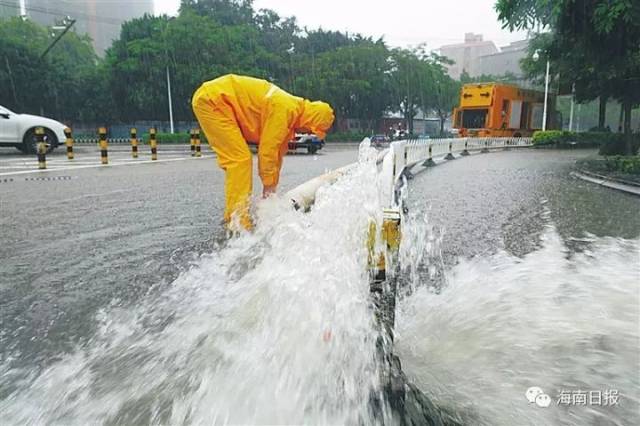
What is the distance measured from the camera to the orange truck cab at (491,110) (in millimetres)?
24562

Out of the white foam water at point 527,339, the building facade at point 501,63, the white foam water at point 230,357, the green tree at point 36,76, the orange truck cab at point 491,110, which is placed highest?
the building facade at point 501,63

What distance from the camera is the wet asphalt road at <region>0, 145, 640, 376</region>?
2.77 m

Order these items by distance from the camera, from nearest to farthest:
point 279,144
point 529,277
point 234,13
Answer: point 529,277 → point 279,144 → point 234,13

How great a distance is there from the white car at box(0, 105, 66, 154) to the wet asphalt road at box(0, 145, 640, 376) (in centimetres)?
674

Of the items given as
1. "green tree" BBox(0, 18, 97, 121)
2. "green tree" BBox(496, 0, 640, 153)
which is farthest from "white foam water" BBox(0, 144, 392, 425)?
"green tree" BBox(0, 18, 97, 121)

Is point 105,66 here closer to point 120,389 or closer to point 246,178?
point 246,178

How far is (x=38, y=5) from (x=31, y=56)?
40.3m

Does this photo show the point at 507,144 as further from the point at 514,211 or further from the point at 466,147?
the point at 514,211

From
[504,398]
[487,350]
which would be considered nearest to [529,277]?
[487,350]

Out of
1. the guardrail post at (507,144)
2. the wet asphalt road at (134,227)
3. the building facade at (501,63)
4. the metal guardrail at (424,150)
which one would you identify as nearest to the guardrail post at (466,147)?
the metal guardrail at (424,150)

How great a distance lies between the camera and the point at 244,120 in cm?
427

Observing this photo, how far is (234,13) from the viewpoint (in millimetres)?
44781

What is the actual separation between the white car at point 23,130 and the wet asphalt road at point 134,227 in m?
6.74

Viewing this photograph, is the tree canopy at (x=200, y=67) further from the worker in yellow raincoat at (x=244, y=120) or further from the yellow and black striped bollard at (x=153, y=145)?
the worker in yellow raincoat at (x=244, y=120)
